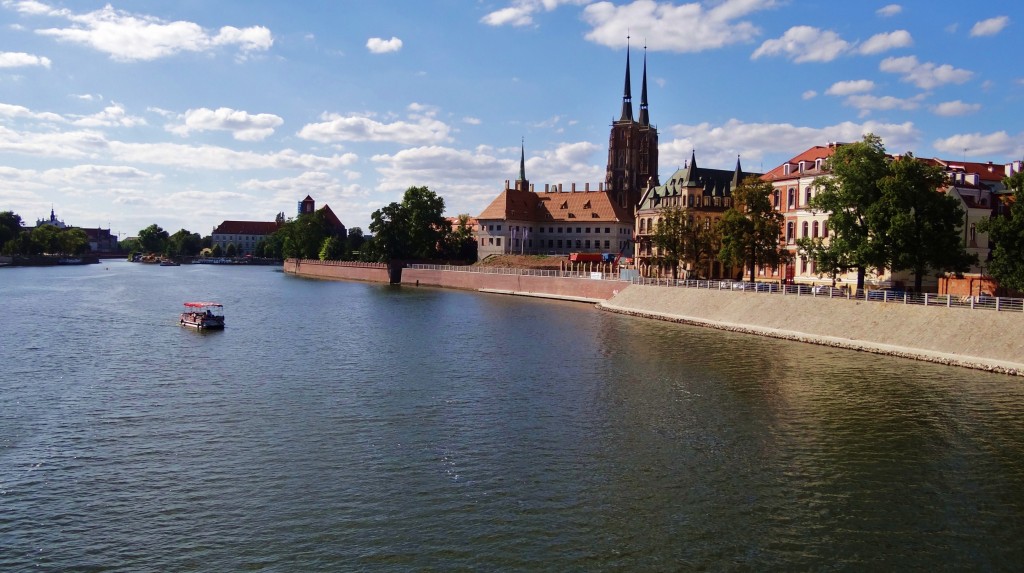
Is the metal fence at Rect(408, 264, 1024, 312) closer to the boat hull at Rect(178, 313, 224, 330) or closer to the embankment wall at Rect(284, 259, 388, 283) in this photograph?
the boat hull at Rect(178, 313, 224, 330)

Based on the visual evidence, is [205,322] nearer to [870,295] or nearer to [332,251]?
[870,295]

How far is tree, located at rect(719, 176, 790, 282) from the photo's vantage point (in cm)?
7581

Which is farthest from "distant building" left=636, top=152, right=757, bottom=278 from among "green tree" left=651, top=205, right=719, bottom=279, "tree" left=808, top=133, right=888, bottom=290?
"tree" left=808, top=133, right=888, bottom=290

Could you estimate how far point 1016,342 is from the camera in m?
45.1

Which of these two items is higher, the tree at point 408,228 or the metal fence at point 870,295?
the tree at point 408,228

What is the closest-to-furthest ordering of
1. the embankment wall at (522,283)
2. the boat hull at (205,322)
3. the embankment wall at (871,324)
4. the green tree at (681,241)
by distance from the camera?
the embankment wall at (871,324) → the boat hull at (205,322) → the green tree at (681,241) → the embankment wall at (522,283)

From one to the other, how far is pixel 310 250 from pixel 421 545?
183 meters

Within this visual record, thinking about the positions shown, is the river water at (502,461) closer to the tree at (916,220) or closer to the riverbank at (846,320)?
the riverbank at (846,320)

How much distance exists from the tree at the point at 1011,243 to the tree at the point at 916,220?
17.7 ft

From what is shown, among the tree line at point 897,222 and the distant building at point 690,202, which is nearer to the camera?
the tree line at point 897,222

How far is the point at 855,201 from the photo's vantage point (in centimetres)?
6122

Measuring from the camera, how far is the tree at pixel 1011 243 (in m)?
51.2

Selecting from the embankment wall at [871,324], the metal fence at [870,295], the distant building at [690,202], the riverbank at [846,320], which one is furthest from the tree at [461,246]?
the embankment wall at [871,324]

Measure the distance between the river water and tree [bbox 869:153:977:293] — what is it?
485 inches
